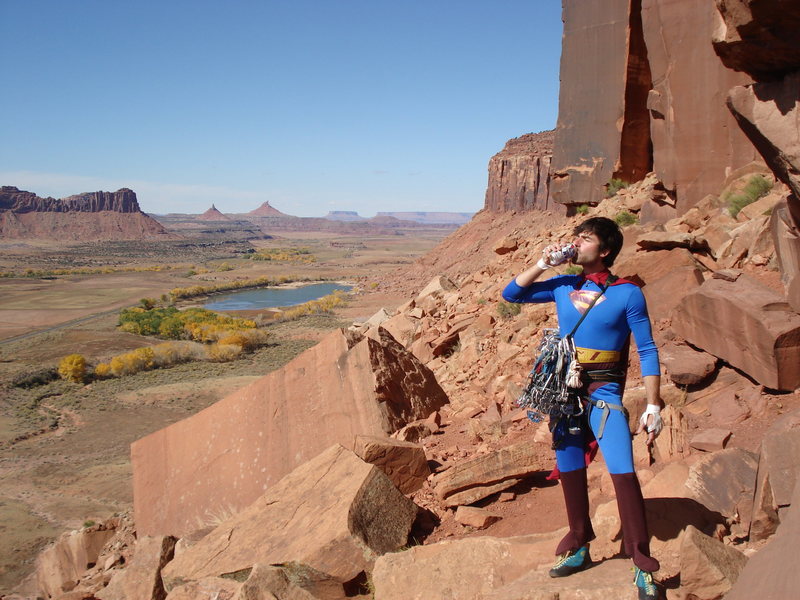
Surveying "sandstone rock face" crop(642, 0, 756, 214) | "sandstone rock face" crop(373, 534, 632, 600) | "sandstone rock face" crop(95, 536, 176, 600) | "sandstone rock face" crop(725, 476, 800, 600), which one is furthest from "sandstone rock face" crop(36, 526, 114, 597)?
"sandstone rock face" crop(642, 0, 756, 214)

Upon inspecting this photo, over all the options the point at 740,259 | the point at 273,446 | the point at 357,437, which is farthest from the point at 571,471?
the point at 740,259

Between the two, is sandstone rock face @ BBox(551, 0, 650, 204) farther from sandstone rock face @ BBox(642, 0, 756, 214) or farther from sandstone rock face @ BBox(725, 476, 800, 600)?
sandstone rock face @ BBox(725, 476, 800, 600)

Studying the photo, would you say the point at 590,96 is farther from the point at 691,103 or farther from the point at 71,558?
the point at 71,558

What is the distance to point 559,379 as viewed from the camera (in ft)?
11.1

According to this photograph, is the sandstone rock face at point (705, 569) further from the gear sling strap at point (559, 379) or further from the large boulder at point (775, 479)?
the gear sling strap at point (559, 379)

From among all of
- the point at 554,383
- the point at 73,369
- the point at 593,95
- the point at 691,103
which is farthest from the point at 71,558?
the point at 73,369

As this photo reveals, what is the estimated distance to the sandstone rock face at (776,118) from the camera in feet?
13.1

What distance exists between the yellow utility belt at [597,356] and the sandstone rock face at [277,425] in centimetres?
316

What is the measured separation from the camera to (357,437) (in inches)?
209

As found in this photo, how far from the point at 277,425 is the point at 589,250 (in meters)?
4.12

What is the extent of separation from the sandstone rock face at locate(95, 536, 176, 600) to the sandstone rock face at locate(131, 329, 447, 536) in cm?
61

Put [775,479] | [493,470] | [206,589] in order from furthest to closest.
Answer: [493,470] → [206,589] → [775,479]

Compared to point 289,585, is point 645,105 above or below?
above

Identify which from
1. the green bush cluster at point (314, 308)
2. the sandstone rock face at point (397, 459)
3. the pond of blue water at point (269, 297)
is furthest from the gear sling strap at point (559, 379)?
the pond of blue water at point (269, 297)
